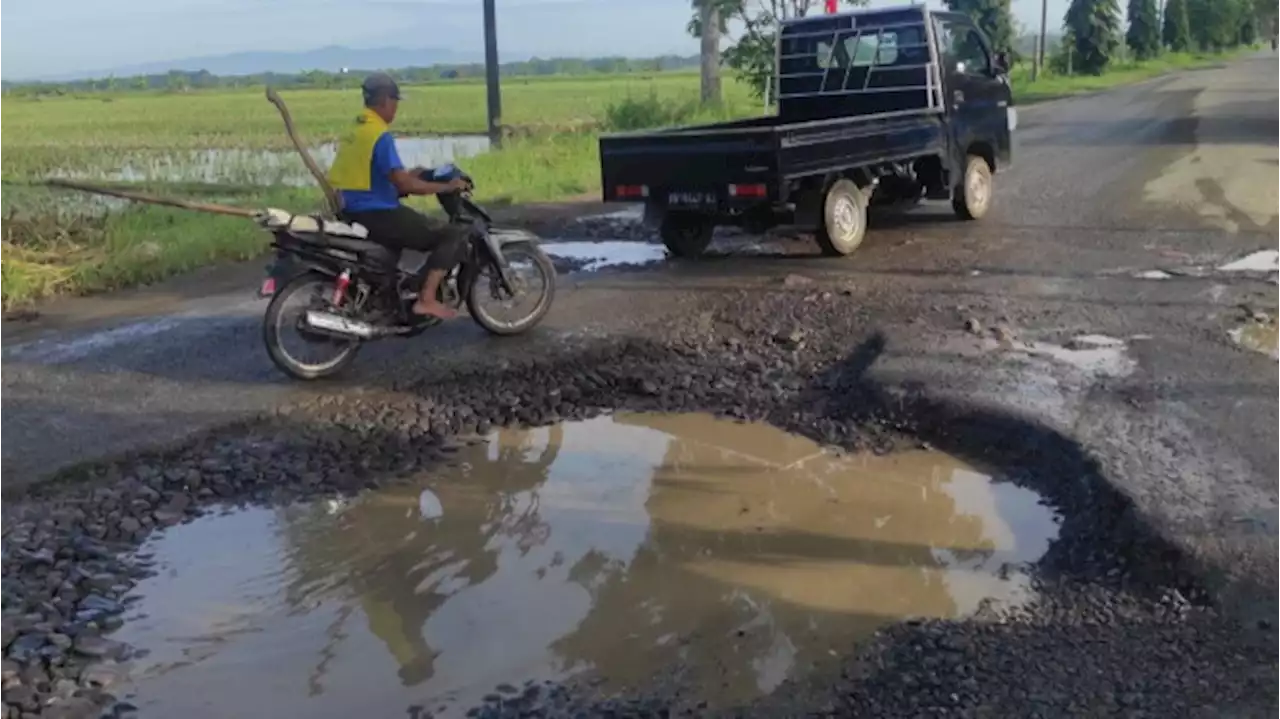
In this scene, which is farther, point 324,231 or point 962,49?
point 962,49

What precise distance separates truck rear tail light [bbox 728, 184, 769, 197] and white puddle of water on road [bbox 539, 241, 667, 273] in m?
1.27

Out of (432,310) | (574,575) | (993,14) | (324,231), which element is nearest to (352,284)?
(324,231)

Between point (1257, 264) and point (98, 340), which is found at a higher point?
point (1257, 264)

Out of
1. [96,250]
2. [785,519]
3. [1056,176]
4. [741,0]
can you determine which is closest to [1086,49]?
[741,0]

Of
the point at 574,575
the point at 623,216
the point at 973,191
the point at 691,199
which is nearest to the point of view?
the point at 574,575

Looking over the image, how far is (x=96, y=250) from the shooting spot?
12.0 m

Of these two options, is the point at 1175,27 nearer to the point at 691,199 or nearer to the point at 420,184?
the point at 691,199

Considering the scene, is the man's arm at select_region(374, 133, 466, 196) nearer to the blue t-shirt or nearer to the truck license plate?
the blue t-shirt

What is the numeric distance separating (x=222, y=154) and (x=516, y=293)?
19.4 m

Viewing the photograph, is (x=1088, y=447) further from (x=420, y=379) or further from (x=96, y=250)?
(x=96, y=250)

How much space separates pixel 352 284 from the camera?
757 cm

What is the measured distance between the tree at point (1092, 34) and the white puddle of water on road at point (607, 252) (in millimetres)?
49213

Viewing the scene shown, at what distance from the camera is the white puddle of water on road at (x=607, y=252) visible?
11375mm

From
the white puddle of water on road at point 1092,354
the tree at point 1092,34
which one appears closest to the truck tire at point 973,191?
the white puddle of water on road at point 1092,354
